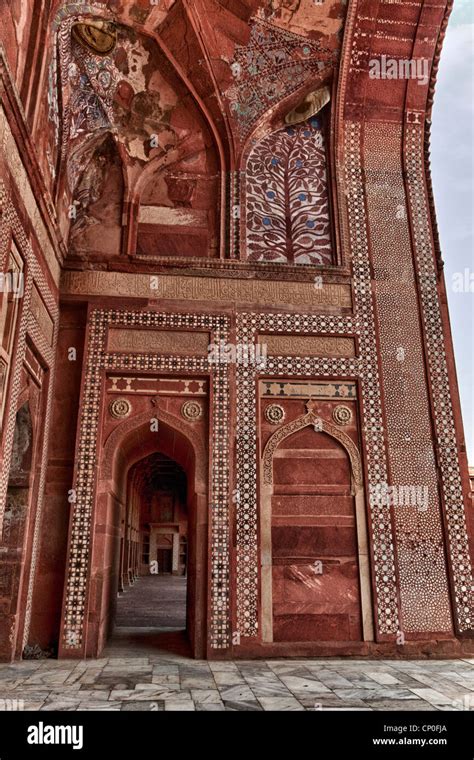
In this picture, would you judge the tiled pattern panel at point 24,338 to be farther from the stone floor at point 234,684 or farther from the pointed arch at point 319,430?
the pointed arch at point 319,430

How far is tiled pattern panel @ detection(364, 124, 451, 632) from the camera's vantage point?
581 centimetres

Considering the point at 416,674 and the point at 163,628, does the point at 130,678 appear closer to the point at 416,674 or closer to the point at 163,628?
the point at 416,674

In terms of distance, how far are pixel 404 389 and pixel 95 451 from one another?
3554 millimetres

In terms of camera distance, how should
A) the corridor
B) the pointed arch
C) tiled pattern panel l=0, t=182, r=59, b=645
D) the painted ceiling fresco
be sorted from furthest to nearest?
the painted ceiling fresco → the pointed arch → the corridor → tiled pattern panel l=0, t=182, r=59, b=645

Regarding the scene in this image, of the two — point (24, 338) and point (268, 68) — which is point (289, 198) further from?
point (24, 338)

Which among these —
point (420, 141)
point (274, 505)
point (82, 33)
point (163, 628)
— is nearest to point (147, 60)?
point (82, 33)

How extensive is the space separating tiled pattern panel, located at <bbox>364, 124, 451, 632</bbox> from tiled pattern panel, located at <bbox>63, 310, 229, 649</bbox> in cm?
186

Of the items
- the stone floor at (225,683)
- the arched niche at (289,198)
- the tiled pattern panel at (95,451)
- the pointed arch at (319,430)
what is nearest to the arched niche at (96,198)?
the tiled pattern panel at (95,451)

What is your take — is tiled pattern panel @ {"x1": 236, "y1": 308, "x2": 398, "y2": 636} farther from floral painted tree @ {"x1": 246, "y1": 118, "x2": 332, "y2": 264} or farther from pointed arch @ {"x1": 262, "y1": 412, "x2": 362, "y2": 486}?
floral painted tree @ {"x1": 246, "y1": 118, "x2": 332, "y2": 264}

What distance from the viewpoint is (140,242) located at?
689cm

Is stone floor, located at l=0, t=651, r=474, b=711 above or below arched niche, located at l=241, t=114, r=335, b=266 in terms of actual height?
below

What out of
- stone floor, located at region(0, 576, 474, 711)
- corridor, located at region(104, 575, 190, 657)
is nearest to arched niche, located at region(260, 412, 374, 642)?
stone floor, located at region(0, 576, 474, 711)

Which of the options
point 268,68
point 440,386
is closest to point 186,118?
point 268,68

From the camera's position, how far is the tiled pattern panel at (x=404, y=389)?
19.1 feet
